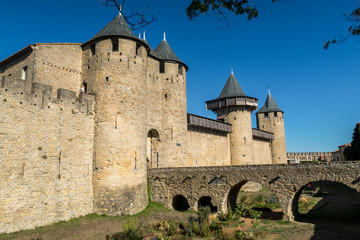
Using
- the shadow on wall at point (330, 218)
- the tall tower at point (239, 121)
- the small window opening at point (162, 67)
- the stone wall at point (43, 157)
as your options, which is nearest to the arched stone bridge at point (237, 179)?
the shadow on wall at point (330, 218)

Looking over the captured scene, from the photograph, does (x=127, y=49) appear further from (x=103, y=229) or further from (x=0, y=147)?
(x=103, y=229)

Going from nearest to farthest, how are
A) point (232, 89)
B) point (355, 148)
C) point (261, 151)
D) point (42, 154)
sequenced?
point (42, 154) → point (355, 148) → point (232, 89) → point (261, 151)

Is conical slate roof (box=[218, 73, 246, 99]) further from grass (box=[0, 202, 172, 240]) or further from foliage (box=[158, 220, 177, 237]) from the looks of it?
foliage (box=[158, 220, 177, 237])

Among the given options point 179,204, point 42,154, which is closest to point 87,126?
point 42,154

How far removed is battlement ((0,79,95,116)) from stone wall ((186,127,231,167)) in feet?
29.3

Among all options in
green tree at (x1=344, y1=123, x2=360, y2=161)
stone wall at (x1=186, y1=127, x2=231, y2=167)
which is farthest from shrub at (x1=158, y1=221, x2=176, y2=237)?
green tree at (x1=344, y1=123, x2=360, y2=161)

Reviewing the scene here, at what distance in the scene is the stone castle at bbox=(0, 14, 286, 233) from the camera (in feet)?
34.1

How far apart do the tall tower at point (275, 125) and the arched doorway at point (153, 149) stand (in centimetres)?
2007

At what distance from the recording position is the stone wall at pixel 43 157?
32.8 ft

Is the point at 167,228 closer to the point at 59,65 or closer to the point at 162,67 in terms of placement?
the point at 59,65

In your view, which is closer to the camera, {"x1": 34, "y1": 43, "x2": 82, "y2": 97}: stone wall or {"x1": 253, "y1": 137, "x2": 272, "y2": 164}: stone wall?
{"x1": 34, "y1": 43, "x2": 82, "y2": 97}: stone wall

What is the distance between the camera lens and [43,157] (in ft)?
36.5

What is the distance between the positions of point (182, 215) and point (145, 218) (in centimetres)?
212

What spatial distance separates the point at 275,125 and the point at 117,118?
24588mm
